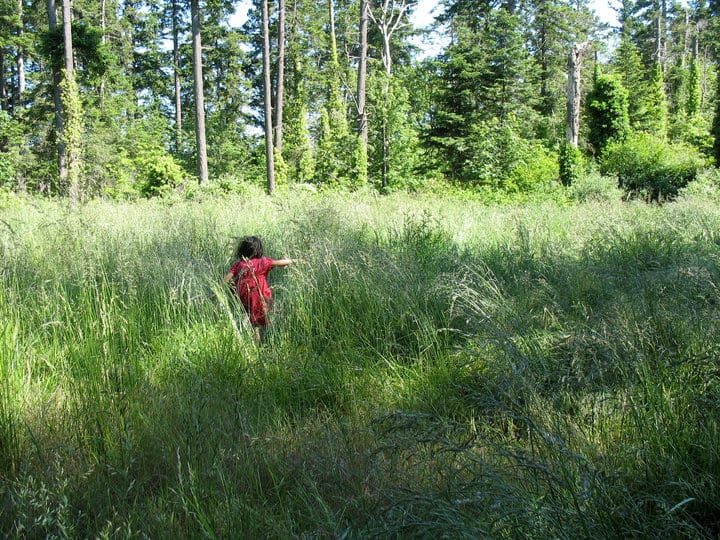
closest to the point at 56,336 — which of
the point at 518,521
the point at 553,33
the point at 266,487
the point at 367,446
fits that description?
the point at 266,487

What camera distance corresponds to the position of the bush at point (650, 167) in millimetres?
16734

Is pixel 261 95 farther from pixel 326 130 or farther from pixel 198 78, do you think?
pixel 198 78

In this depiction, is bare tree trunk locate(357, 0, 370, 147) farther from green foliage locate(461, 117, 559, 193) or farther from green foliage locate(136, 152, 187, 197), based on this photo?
green foliage locate(136, 152, 187, 197)

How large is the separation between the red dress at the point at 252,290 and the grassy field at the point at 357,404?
0.31 m

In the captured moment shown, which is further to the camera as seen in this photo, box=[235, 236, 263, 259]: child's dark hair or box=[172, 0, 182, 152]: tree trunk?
box=[172, 0, 182, 152]: tree trunk

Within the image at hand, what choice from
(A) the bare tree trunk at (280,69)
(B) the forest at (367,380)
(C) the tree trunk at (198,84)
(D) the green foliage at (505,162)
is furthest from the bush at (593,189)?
(A) the bare tree trunk at (280,69)

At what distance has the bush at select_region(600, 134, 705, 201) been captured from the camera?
16.7m

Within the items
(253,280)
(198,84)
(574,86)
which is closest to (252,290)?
(253,280)

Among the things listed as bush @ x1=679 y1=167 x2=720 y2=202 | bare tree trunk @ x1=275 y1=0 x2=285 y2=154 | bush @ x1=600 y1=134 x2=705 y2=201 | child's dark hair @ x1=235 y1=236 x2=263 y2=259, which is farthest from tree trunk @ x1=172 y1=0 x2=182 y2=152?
child's dark hair @ x1=235 y1=236 x2=263 y2=259

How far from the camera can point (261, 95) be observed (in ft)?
126

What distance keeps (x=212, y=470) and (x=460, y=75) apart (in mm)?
23980

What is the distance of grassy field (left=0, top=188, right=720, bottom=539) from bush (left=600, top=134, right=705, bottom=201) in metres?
14.1

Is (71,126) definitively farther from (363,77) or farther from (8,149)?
(363,77)

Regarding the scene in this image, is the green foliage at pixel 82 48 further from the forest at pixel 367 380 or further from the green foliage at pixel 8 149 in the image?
the forest at pixel 367 380
